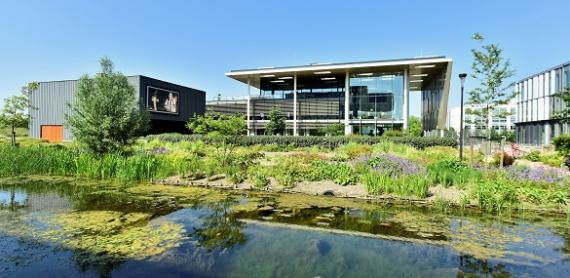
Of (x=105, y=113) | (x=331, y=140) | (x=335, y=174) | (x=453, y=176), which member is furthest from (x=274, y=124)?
(x=453, y=176)

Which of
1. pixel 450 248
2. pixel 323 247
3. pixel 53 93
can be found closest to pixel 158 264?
pixel 323 247

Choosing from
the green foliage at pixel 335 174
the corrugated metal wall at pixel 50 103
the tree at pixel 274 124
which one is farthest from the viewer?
the tree at pixel 274 124

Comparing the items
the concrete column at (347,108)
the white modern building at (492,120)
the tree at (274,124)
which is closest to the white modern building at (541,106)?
the white modern building at (492,120)

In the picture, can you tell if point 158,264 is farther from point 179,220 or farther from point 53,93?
point 53,93

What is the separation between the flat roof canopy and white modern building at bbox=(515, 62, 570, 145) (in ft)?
35.2

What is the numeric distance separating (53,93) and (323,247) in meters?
45.7

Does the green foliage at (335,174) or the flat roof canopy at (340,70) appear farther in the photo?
the flat roof canopy at (340,70)

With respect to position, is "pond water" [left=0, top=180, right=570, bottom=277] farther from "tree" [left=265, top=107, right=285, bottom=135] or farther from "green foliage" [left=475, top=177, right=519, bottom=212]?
"tree" [left=265, top=107, right=285, bottom=135]

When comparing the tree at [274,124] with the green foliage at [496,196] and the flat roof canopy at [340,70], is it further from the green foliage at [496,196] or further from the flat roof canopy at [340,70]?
the green foliage at [496,196]

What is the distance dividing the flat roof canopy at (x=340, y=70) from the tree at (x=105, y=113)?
94.4 ft

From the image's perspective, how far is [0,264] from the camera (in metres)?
5.02

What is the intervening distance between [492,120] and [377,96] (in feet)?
45.8

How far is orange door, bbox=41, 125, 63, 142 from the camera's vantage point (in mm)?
40094

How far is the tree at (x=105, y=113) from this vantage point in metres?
14.7
